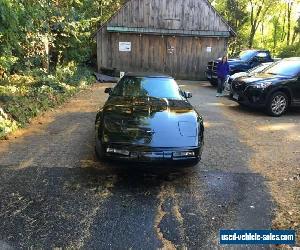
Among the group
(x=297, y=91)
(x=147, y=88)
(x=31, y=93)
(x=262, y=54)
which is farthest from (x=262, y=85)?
(x=262, y=54)

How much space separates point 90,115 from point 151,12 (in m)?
13.1

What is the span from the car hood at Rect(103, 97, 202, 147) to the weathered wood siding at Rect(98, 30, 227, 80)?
638 inches

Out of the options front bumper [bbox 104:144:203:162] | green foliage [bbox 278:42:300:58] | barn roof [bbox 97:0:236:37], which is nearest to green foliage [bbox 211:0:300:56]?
green foliage [bbox 278:42:300:58]

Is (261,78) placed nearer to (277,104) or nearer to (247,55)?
(277,104)

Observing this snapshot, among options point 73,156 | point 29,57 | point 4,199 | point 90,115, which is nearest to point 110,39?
point 29,57

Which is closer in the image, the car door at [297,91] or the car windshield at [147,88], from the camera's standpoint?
the car windshield at [147,88]

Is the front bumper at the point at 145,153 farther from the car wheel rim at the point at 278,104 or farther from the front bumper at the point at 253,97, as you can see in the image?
the car wheel rim at the point at 278,104

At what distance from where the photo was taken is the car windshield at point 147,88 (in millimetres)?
7445

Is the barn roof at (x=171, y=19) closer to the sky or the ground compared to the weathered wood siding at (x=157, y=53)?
closer to the sky

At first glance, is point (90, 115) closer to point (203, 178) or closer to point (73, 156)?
point (73, 156)

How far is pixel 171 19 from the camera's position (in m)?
22.3

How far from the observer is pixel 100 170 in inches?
243

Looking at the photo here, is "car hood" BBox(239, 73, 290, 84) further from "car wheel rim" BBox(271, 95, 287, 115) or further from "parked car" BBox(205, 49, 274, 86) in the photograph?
"parked car" BBox(205, 49, 274, 86)

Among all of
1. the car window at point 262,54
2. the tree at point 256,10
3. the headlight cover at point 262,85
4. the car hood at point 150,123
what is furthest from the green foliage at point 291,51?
the car hood at point 150,123
